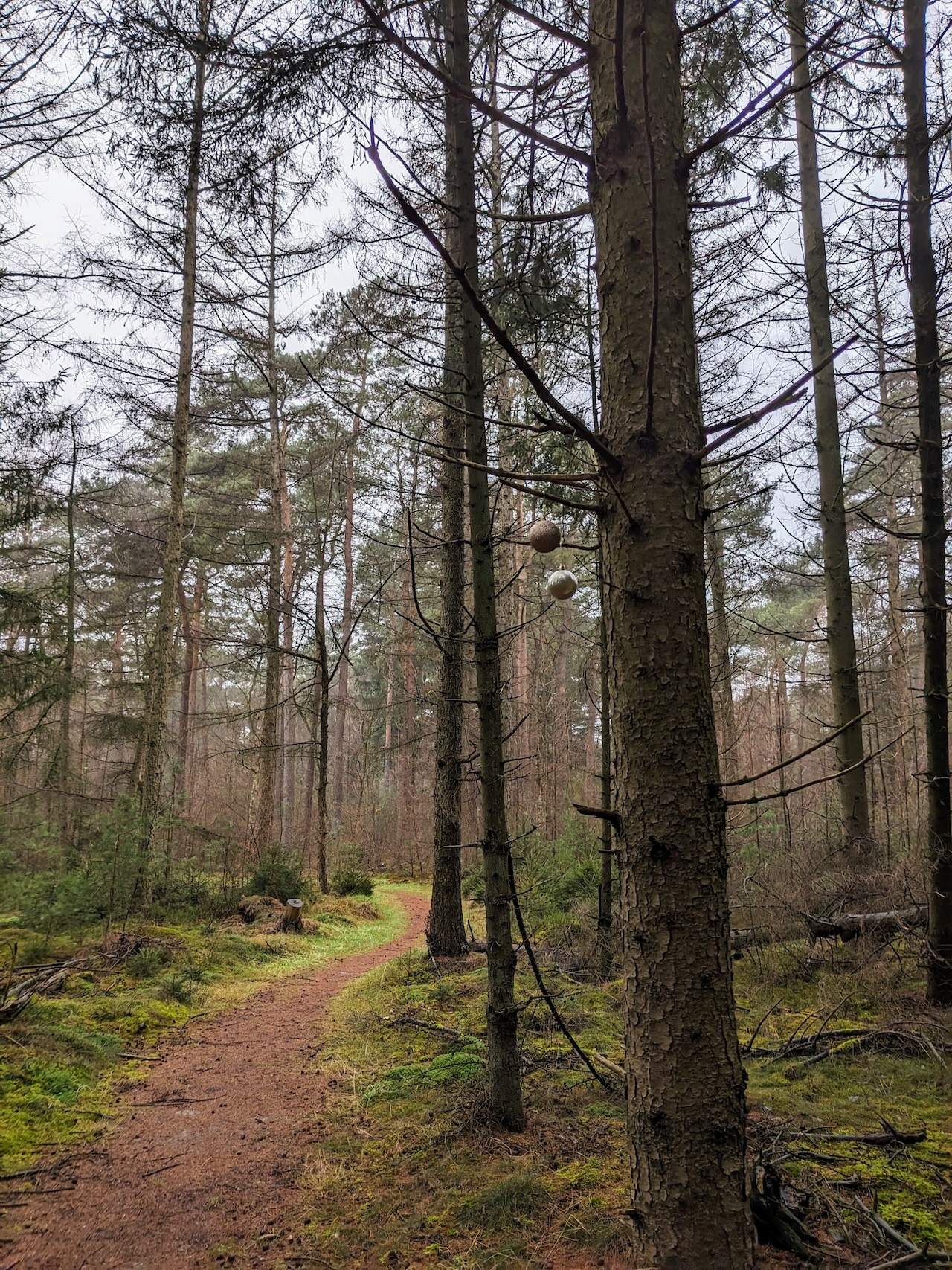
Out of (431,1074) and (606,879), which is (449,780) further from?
(431,1074)

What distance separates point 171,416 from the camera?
11133 mm

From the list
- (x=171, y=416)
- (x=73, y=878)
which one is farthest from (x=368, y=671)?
(x=73, y=878)

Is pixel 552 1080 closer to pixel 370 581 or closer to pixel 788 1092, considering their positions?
pixel 788 1092

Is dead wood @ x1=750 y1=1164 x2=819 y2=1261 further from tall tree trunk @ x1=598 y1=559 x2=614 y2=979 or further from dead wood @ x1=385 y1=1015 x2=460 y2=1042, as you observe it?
tall tree trunk @ x1=598 y1=559 x2=614 y2=979

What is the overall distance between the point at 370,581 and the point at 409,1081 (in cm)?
1952

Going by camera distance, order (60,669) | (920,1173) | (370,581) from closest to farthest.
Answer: (920,1173), (60,669), (370,581)

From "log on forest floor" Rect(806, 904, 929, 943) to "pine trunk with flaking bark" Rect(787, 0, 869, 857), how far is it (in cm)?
162

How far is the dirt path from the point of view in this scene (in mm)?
2848

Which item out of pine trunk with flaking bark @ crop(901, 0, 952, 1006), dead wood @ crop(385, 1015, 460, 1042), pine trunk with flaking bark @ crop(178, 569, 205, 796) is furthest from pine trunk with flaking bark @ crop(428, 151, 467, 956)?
pine trunk with flaking bark @ crop(178, 569, 205, 796)


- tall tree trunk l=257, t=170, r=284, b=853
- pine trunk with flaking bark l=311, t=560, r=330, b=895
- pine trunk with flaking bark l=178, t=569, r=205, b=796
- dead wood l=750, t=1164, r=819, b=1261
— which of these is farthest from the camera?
pine trunk with flaking bark l=178, t=569, r=205, b=796

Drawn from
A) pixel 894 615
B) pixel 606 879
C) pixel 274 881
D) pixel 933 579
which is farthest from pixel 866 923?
pixel 274 881

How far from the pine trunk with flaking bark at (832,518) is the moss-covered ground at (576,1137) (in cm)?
232

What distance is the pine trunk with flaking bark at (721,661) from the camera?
355 inches

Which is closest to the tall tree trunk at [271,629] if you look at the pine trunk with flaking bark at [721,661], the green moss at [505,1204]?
the pine trunk with flaking bark at [721,661]
